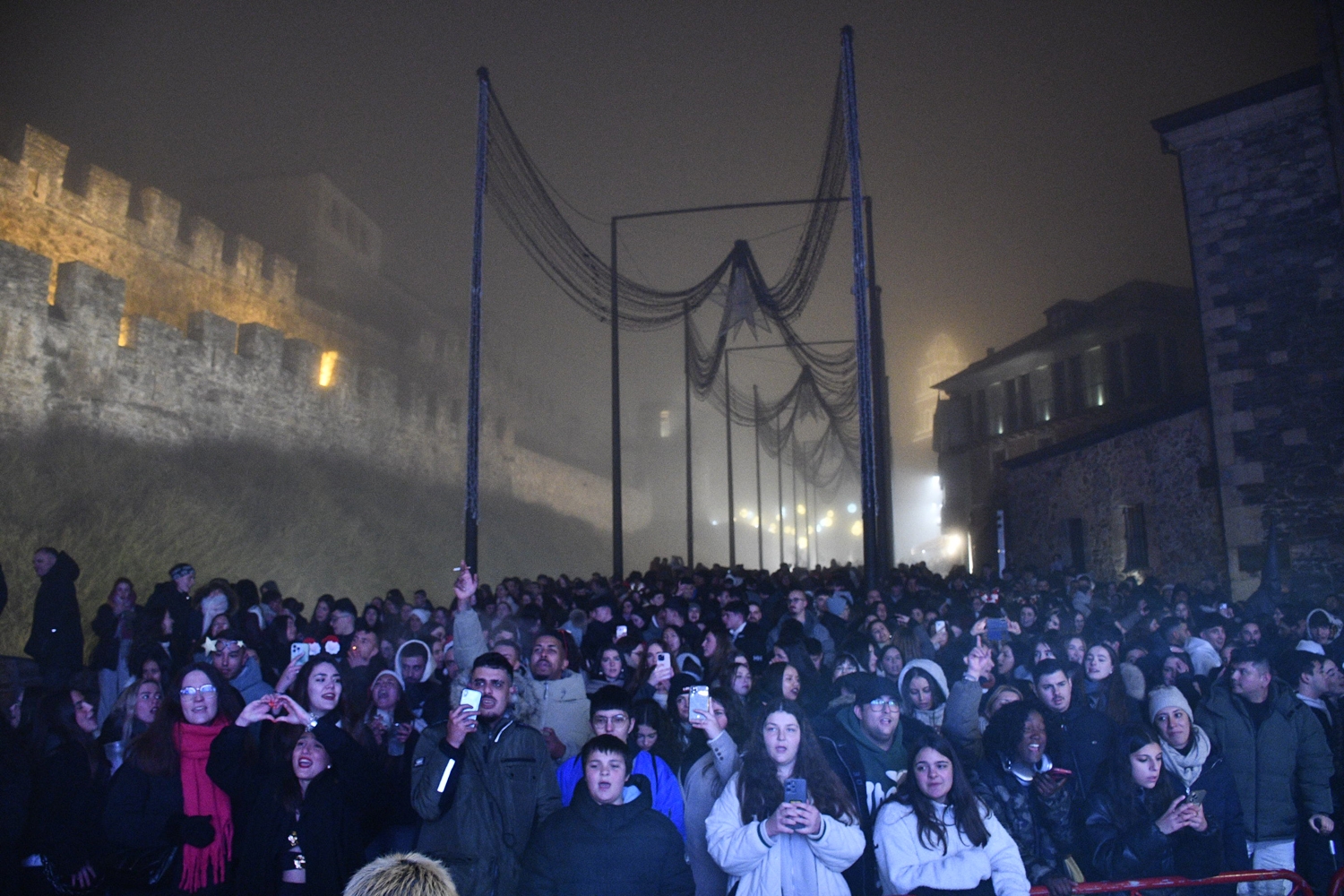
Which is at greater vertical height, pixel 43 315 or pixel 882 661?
pixel 43 315

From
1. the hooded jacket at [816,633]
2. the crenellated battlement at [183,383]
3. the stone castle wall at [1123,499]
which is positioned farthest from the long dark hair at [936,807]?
the crenellated battlement at [183,383]

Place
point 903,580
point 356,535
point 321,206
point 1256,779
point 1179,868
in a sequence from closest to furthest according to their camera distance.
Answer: point 1179,868 < point 1256,779 < point 903,580 < point 356,535 < point 321,206

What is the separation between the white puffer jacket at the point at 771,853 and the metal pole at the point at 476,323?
26.3 feet

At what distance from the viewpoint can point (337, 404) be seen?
26781 mm

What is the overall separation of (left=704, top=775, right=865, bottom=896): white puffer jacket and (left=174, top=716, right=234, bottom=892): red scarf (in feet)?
7.48

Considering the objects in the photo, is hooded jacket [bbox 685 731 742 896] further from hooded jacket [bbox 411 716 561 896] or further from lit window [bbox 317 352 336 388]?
lit window [bbox 317 352 336 388]

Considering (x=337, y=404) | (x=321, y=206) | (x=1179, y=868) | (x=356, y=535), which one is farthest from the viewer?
(x=321, y=206)

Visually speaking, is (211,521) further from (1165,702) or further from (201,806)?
(1165,702)

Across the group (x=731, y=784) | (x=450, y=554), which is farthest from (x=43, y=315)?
(x=731, y=784)

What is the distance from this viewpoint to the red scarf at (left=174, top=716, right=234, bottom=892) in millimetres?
4191

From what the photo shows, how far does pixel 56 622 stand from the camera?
29.9 ft

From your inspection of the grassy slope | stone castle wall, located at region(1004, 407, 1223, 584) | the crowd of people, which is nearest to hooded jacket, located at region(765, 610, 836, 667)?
the crowd of people

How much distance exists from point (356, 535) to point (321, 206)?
82.0 ft

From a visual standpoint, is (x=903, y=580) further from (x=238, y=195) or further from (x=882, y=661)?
(x=238, y=195)
